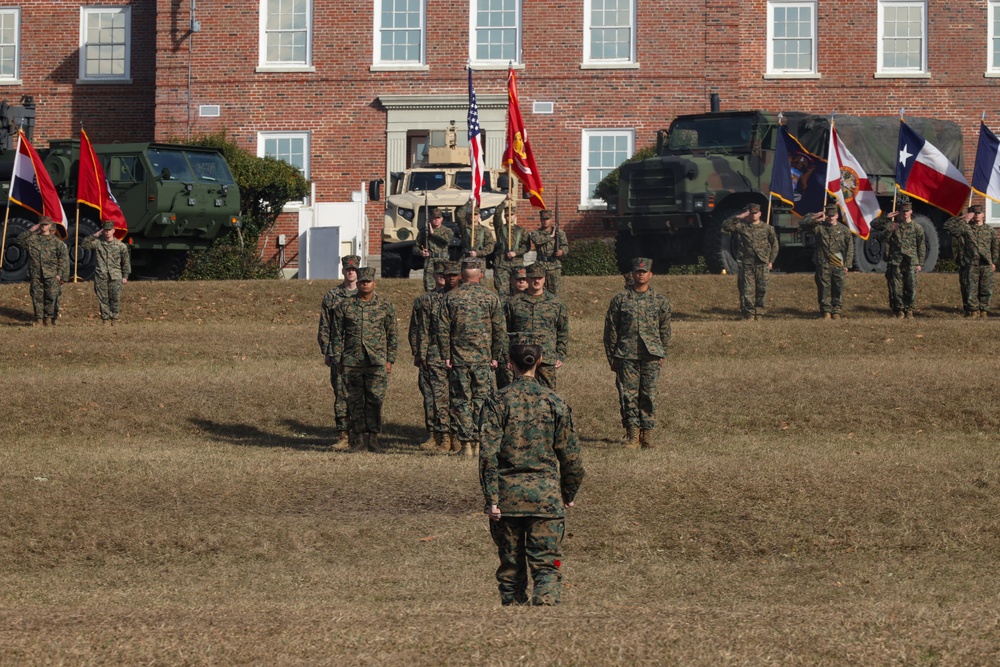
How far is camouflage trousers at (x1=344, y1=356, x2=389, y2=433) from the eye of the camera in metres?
15.4

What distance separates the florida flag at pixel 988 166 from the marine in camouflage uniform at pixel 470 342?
11.7m

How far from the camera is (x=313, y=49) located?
34.5m

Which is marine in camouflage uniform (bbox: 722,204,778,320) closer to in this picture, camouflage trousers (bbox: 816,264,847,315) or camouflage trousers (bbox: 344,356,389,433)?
camouflage trousers (bbox: 816,264,847,315)

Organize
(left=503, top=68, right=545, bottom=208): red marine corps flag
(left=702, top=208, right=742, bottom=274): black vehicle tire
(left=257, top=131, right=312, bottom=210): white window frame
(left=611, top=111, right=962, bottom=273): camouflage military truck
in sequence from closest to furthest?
(left=503, top=68, right=545, bottom=208): red marine corps flag < (left=702, top=208, right=742, bottom=274): black vehicle tire < (left=611, top=111, right=962, bottom=273): camouflage military truck < (left=257, top=131, right=312, bottom=210): white window frame

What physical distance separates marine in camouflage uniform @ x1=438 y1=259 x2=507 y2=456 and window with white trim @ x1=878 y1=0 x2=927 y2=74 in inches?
900

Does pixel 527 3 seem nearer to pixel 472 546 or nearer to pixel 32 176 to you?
pixel 32 176

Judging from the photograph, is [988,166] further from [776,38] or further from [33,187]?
[33,187]

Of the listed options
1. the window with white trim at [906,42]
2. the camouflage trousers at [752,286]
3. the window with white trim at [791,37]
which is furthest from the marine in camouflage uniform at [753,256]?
the window with white trim at [906,42]

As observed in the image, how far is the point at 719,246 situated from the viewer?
26.6m

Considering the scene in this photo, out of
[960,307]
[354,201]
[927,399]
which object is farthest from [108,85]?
[927,399]

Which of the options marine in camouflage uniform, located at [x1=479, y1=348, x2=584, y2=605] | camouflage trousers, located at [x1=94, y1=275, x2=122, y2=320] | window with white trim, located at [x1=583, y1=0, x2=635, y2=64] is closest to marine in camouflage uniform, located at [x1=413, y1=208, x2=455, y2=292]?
camouflage trousers, located at [x1=94, y1=275, x2=122, y2=320]

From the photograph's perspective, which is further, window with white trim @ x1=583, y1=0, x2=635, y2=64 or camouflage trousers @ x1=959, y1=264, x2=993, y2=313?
window with white trim @ x1=583, y1=0, x2=635, y2=64

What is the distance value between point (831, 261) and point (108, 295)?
10.1 metres

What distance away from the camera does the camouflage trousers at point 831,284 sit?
22.8 metres
